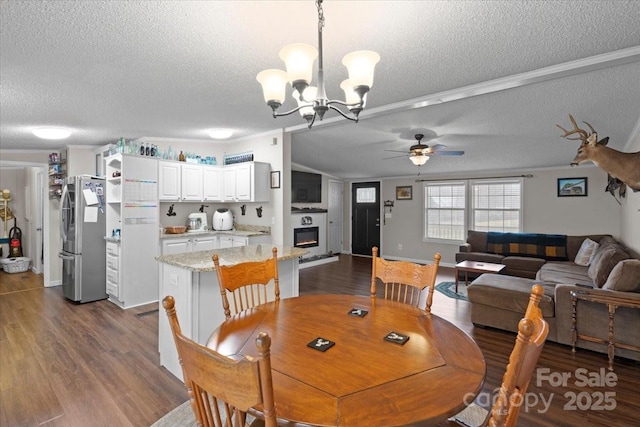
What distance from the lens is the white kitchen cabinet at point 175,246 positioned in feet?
14.9

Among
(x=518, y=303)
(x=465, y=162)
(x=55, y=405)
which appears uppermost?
(x=465, y=162)

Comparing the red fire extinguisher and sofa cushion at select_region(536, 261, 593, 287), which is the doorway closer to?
the red fire extinguisher

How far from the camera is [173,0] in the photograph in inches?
65.7

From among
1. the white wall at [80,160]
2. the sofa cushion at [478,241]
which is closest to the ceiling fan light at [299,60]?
the white wall at [80,160]

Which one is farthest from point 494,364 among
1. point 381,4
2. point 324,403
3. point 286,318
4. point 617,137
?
point 617,137

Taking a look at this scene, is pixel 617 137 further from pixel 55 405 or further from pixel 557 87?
pixel 55 405

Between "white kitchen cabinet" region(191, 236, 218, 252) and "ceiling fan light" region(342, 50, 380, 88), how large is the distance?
3.72 metres

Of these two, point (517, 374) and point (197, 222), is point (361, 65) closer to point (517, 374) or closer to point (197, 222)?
point (517, 374)

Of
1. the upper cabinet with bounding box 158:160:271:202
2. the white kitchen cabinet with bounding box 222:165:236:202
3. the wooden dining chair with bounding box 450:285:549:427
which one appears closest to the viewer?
the wooden dining chair with bounding box 450:285:549:427

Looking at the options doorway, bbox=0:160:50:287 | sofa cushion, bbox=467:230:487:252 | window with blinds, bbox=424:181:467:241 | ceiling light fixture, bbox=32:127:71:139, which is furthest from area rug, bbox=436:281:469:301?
doorway, bbox=0:160:50:287

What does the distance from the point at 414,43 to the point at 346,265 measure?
5.68 m

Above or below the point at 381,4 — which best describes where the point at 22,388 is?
below

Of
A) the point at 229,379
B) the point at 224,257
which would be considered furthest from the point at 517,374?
the point at 224,257

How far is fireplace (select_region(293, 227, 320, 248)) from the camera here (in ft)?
24.5
